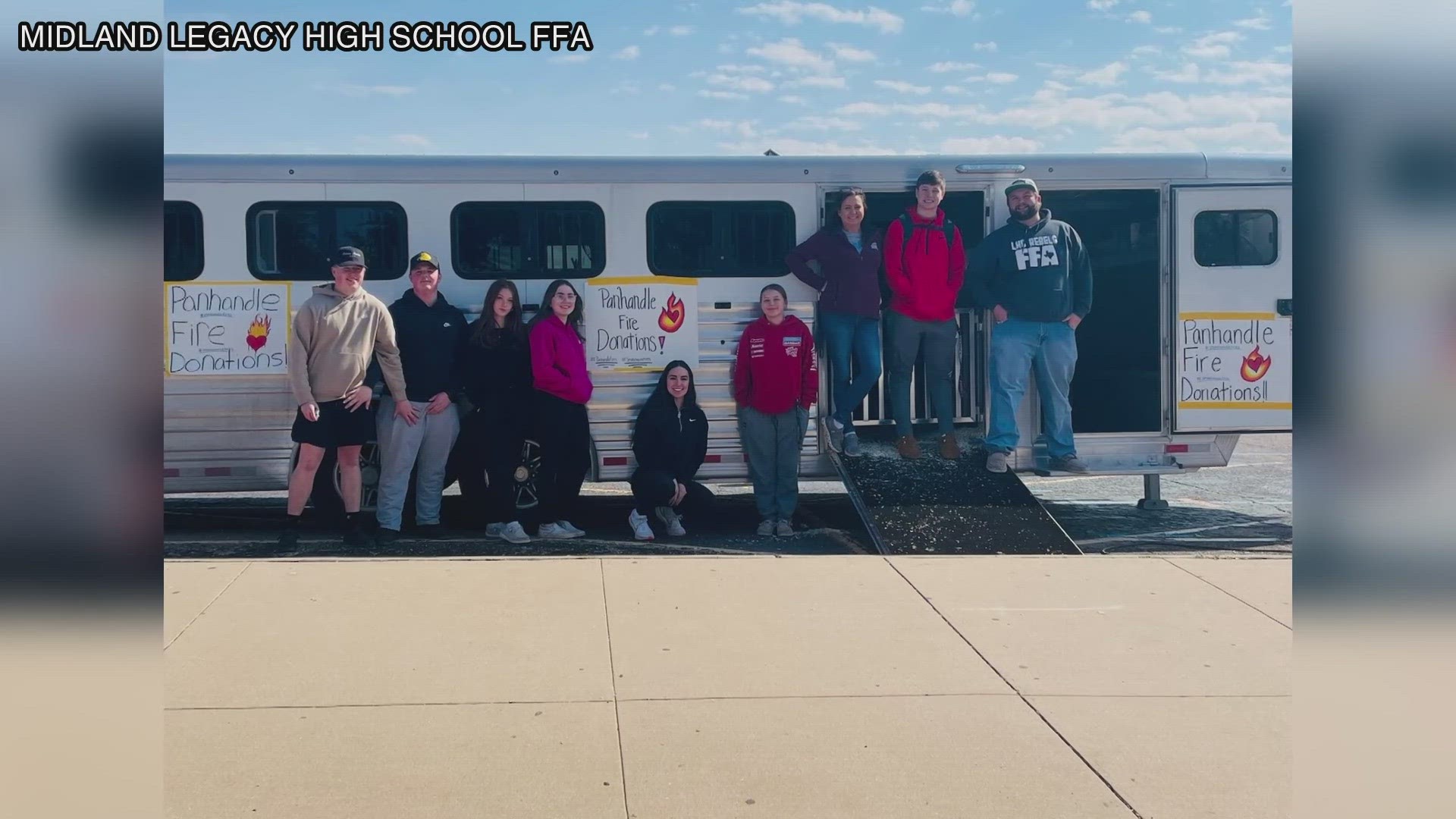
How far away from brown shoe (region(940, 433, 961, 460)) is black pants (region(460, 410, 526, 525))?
9.85ft

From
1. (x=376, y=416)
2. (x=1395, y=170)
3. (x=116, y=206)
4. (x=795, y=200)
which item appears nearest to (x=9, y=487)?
(x=116, y=206)

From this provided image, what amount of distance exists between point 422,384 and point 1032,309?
4278 millimetres

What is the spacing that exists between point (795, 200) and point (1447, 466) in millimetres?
6687

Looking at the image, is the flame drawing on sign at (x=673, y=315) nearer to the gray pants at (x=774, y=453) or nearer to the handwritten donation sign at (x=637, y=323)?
the handwritten donation sign at (x=637, y=323)

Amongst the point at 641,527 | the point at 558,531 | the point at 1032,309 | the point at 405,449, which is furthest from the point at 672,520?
the point at 1032,309

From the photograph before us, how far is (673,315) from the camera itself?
855cm

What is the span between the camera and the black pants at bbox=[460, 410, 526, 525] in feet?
26.8

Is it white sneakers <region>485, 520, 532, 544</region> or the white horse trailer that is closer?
white sneakers <region>485, 520, 532, 544</region>

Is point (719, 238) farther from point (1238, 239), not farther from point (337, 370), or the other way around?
point (1238, 239)

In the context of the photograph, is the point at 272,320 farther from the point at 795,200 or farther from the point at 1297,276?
the point at 1297,276

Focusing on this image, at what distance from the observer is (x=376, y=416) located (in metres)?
8.15

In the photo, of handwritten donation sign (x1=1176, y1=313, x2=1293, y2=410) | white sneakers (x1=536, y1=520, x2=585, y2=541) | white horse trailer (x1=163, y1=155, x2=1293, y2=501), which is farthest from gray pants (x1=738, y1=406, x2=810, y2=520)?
handwritten donation sign (x1=1176, y1=313, x2=1293, y2=410)

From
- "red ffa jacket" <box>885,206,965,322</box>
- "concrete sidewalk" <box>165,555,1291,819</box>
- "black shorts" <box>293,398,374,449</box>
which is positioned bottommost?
"concrete sidewalk" <box>165,555,1291,819</box>

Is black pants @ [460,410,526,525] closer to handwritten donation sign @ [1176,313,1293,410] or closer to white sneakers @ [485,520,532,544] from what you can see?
white sneakers @ [485,520,532,544]
